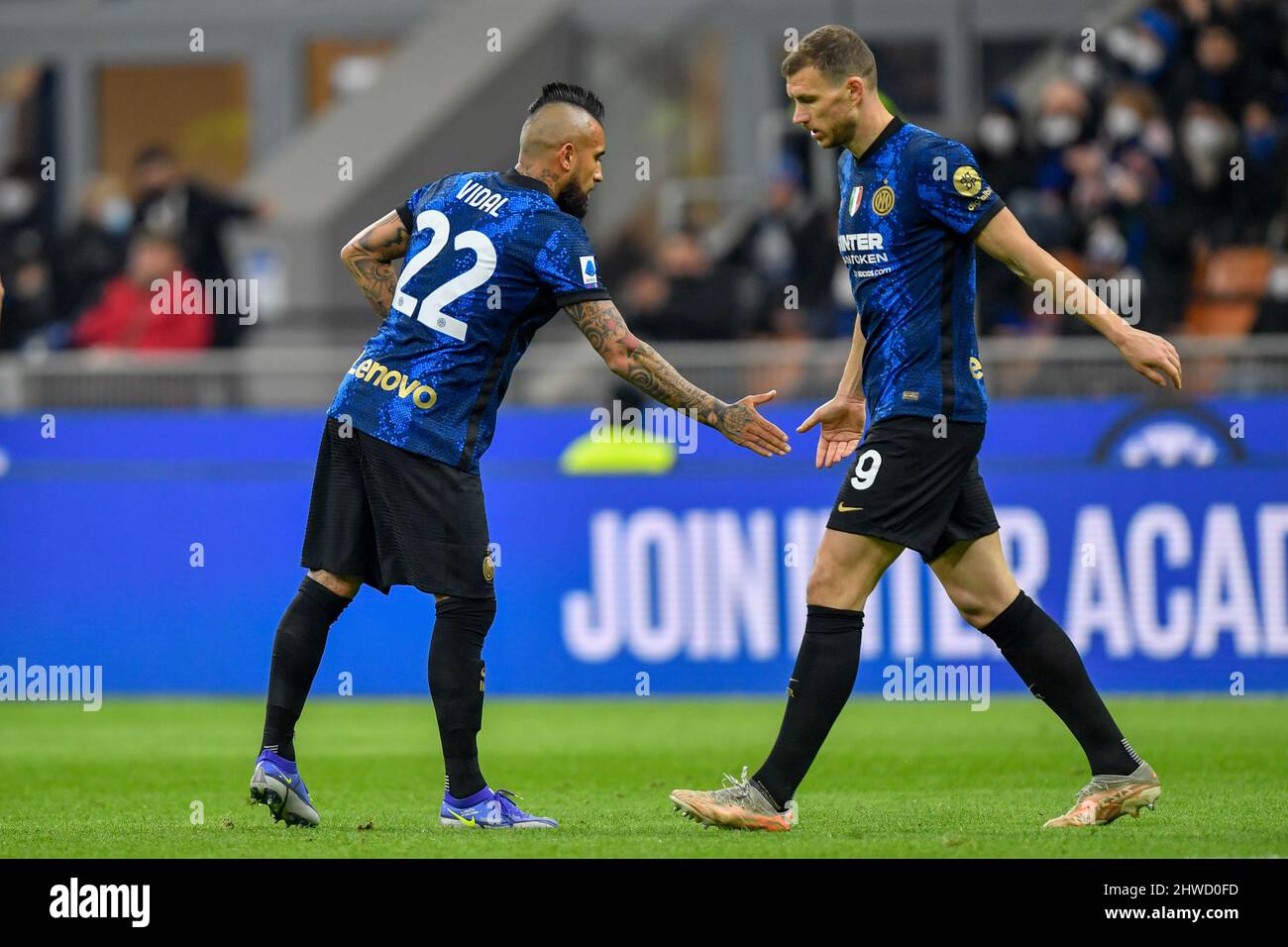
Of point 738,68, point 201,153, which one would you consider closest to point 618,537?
point 738,68

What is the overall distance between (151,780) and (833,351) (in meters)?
6.11

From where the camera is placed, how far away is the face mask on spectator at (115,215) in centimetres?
1848

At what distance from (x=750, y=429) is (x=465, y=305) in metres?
1.04

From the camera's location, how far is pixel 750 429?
6457mm

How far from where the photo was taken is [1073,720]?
6.68 m

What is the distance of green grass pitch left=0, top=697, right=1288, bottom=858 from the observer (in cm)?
612

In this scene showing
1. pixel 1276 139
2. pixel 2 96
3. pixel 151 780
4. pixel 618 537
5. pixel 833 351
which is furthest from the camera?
pixel 2 96

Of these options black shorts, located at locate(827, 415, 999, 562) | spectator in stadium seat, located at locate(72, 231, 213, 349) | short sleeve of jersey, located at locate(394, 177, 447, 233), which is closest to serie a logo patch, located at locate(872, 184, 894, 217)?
black shorts, located at locate(827, 415, 999, 562)

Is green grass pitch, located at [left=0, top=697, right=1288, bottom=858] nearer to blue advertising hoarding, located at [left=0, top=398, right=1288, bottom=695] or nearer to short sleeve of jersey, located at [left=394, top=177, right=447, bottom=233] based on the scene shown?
blue advertising hoarding, located at [left=0, top=398, right=1288, bottom=695]

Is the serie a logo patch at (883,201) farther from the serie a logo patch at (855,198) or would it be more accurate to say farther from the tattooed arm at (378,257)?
the tattooed arm at (378,257)

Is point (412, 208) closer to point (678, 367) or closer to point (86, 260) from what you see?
point (678, 367)

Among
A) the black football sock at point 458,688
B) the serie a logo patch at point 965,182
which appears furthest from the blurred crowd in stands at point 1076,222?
the black football sock at point 458,688

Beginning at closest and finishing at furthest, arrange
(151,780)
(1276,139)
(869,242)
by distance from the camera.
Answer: (869,242) < (151,780) < (1276,139)
